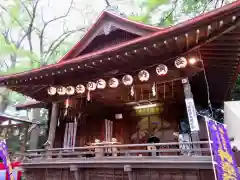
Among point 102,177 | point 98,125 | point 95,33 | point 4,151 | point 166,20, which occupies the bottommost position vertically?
point 102,177

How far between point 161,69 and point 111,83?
7.11 ft

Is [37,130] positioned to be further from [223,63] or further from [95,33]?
[223,63]

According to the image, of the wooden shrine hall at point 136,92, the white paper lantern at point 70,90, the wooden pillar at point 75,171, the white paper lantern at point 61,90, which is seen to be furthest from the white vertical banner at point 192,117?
the white paper lantern at point 61,90

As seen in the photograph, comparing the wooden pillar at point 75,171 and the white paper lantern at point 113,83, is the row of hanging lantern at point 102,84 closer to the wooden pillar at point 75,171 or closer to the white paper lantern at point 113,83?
the white paper lantern at point 113,83

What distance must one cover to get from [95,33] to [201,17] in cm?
597

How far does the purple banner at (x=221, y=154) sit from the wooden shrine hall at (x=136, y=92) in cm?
36

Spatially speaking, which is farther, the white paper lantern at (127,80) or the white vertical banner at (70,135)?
the white vertical banner at (70,135)

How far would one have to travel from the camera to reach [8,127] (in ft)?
42.8

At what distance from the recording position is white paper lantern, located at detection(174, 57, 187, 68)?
708cm

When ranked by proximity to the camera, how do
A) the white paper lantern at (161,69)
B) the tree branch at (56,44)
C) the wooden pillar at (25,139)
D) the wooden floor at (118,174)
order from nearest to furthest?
the wooden floor at (118,174)
the white paper lantern at (161,69)
the wooden pillar at (25,139)
the tree branch at (56,44)

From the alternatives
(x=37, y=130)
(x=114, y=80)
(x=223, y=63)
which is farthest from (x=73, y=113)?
(x=223, y=63)

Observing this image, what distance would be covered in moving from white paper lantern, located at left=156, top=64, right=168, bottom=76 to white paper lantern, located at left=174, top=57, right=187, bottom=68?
43 centimetres

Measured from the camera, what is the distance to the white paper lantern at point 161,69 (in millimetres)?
7500

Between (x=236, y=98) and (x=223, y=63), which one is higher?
(x=236, y=98)
